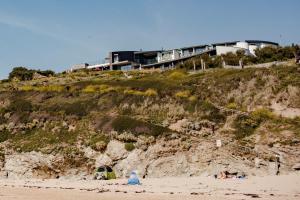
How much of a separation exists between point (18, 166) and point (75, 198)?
56.1 feet

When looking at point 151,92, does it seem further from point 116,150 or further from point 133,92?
point 116,150

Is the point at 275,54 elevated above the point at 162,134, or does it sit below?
above

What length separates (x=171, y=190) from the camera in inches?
990

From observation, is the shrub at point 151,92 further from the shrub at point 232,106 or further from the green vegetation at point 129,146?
the green vegetation at point 129,146

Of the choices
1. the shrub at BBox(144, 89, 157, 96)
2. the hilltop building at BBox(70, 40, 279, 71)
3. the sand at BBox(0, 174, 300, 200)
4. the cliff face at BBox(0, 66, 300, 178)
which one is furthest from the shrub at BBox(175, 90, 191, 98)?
the hilltop building at BBox(70, 40, 279, 71)

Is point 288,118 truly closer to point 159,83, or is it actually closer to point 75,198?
point 159,83

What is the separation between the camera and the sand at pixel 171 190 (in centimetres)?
2230

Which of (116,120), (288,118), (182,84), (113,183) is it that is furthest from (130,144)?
(182,84)

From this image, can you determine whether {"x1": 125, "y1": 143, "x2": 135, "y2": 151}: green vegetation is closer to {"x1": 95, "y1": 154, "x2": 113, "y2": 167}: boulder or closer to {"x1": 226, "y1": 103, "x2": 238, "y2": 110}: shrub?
{"x1": 95, "y1": 154, "x2": 113, "y2": 167}: boulder

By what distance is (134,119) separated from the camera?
40.2 meters

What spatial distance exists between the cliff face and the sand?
3.68m

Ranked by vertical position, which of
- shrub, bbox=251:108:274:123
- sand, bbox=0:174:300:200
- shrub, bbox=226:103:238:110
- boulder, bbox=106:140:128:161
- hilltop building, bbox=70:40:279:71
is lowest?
sand, bbox=0:174:300:200

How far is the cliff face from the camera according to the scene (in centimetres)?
3431

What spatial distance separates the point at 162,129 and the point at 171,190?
499 inches
